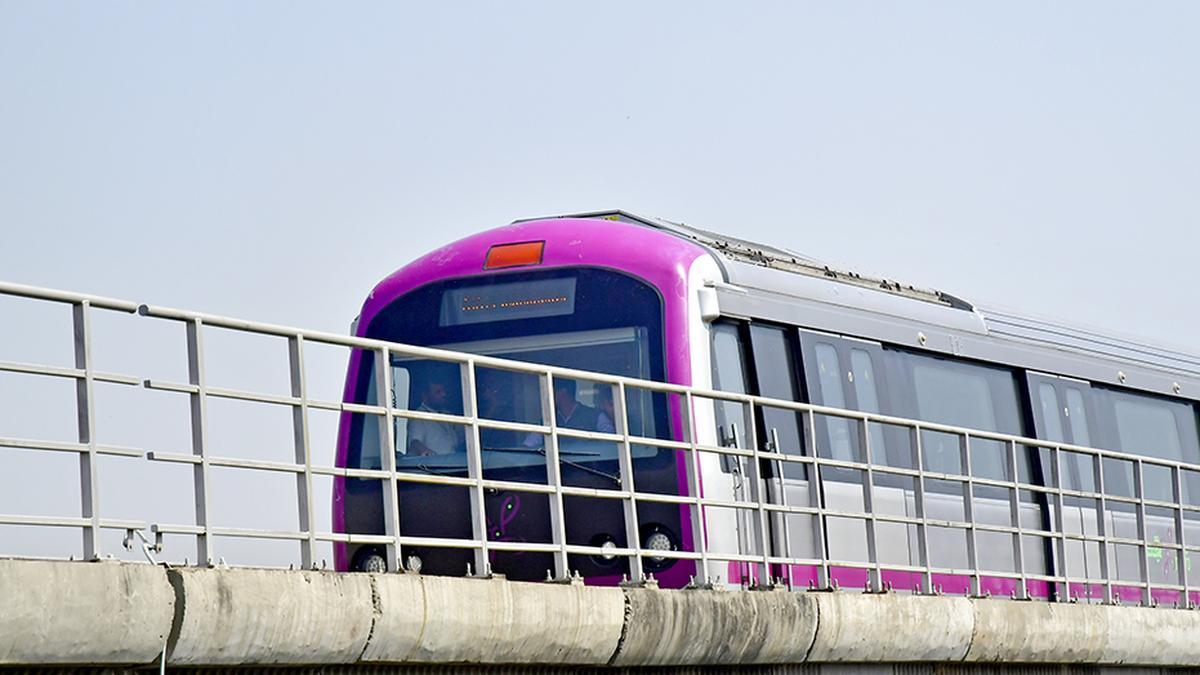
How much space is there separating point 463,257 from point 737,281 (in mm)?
1930

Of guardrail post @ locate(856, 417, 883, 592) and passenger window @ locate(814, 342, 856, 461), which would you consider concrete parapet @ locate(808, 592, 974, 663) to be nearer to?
guardrail post @ locate(856, 417, 883, 592)

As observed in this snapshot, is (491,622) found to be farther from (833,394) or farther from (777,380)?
(833,394)

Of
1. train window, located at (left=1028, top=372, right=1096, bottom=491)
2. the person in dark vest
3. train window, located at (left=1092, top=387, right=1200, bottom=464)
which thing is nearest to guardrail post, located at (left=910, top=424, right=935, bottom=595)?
the person in dark vest

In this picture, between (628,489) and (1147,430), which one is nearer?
(628,489)

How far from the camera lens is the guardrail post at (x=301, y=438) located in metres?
8.02

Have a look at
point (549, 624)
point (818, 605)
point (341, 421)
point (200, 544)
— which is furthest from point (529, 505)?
point (200, 544)

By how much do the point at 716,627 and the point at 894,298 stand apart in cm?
663

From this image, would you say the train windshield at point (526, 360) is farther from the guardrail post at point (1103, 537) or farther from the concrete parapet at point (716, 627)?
the guardrail post at point (1103, 537)

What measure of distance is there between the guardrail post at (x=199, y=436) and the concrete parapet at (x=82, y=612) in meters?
0.58

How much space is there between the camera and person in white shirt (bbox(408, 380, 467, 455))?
44.8 feet

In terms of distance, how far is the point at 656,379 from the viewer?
1348cm

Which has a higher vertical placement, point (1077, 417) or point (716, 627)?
point (1077, 417)

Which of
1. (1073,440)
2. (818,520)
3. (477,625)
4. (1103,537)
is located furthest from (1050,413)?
(477,625)

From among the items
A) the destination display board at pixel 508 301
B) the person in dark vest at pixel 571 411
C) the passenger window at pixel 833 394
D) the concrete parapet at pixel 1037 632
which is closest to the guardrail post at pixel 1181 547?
the concrete parapet at pixel 1037 632
